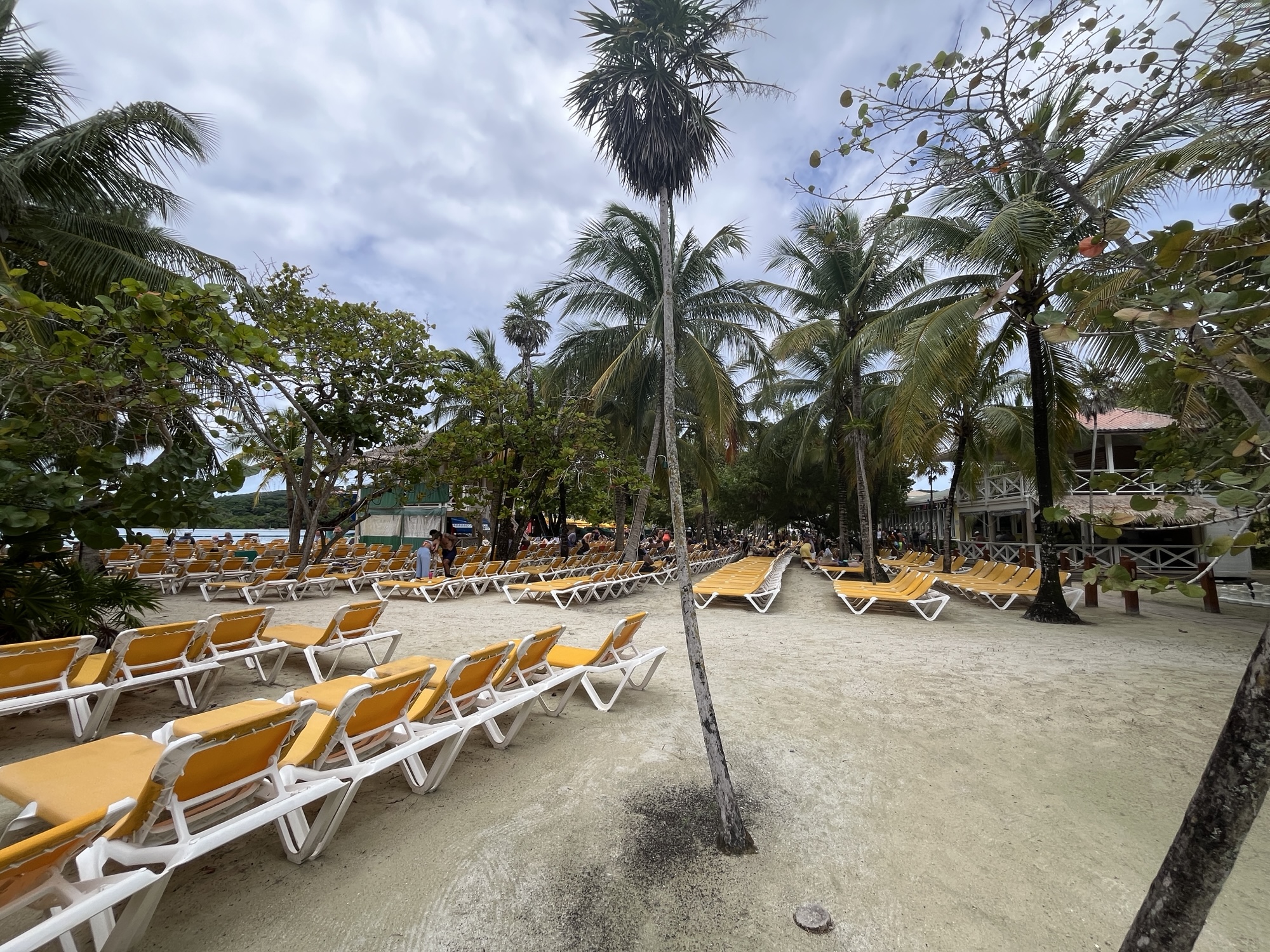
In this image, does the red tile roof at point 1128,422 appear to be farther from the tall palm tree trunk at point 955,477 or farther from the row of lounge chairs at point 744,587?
the row of lounge chairs at point 744,587

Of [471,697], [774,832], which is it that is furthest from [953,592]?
[471,697]

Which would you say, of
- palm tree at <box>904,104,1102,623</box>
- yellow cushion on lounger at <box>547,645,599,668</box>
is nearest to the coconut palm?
palm tree at <box>904,104,1102,623</box>

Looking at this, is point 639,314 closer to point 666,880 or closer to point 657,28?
point 657,28

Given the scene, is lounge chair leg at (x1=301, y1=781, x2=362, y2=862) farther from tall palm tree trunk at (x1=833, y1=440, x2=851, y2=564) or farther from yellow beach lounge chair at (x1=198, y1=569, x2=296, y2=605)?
tall palm tree trunk at (x1=833, y1=440, x2=851, y2=564)

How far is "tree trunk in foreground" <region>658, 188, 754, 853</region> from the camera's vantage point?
2797 mm

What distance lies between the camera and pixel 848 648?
24.0 ft

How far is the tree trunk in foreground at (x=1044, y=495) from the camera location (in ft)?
31.6

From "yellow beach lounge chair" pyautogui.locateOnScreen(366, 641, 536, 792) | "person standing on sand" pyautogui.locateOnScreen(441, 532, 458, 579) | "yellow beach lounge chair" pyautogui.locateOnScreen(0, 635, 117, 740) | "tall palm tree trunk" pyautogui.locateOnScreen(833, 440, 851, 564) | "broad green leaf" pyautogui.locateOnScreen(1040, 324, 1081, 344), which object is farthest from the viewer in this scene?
"tall palm tree trunk" pyautogui.locateOnScreen(833, 440, 851, 564)

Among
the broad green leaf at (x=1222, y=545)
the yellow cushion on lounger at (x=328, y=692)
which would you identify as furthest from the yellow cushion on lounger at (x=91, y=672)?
the broad green leaf at (x=1222, y=545)

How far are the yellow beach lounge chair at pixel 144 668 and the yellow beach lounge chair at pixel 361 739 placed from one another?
1380mm

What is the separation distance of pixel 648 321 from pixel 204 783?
12168 mm

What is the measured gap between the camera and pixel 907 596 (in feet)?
34.8

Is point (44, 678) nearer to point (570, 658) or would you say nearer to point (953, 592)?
point (570, 658)

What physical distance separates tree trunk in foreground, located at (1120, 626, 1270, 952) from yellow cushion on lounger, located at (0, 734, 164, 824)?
355 centimetres
